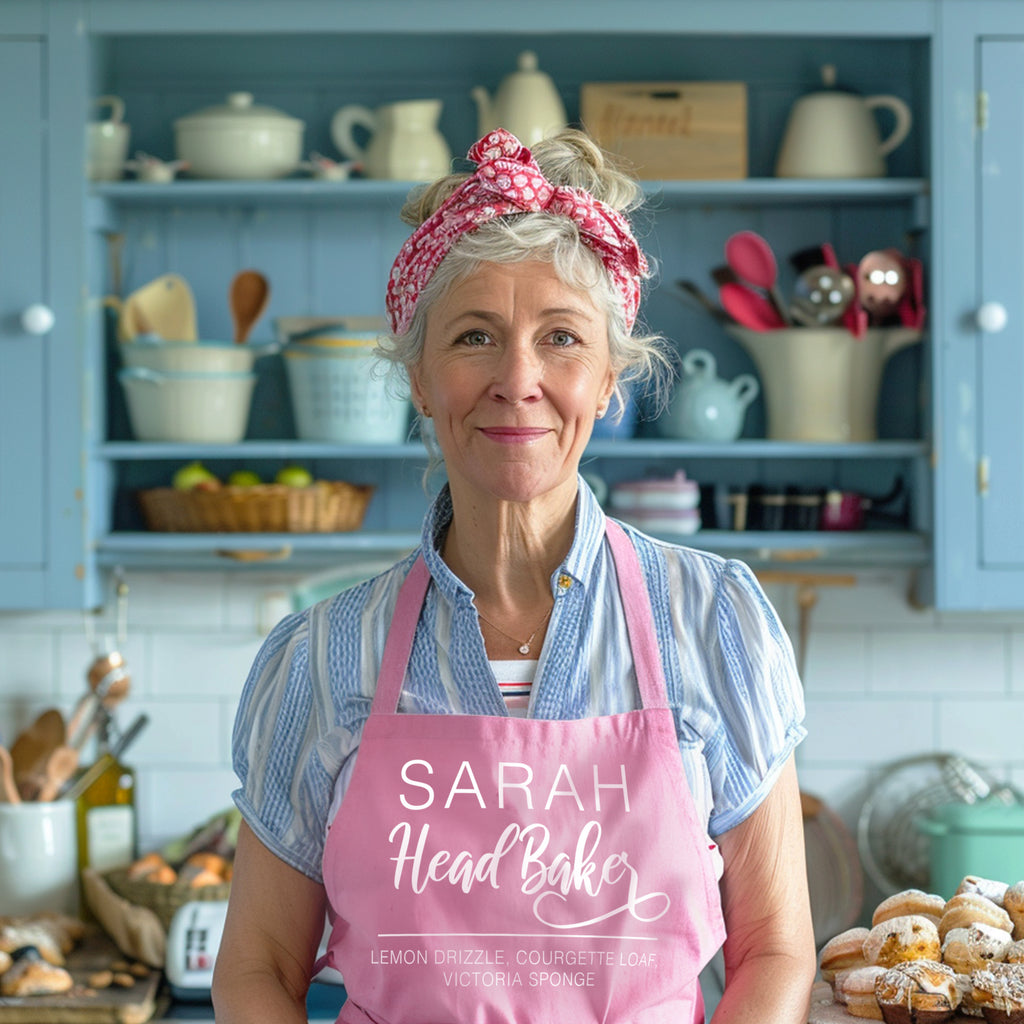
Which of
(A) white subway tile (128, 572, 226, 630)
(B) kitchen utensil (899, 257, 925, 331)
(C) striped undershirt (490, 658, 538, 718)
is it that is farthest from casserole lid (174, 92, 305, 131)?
(C) striped undershirt (490, 658, 538, 718)

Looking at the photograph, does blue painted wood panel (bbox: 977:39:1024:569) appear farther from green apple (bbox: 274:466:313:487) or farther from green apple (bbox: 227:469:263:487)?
green apple (bbox: 227:469:263:487)

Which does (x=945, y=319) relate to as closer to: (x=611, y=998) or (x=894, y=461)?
(x=894, y=461)

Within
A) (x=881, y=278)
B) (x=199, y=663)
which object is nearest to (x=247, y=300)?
(x=199, y=663)

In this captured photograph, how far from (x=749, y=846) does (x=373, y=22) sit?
1.76 metres

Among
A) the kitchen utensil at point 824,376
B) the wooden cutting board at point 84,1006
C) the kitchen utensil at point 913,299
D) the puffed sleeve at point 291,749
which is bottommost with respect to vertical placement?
the wooden cutting board at point 84,1006

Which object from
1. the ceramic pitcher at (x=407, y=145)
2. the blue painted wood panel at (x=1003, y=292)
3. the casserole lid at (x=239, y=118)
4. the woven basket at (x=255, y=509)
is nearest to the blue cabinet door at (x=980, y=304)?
the blue painted wood panel at (x=1003, y=292)

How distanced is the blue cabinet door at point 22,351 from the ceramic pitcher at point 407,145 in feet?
2.07

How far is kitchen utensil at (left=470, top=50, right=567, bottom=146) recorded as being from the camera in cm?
250

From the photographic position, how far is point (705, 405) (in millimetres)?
2562

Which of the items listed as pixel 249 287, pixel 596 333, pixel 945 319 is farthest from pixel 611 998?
pixel 249 287

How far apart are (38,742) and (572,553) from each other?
1751 mm

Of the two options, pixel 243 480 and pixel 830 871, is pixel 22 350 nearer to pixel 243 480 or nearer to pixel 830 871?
pixel 243 480

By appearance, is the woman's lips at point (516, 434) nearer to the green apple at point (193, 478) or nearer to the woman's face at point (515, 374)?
the woman's face at point (515, 374)

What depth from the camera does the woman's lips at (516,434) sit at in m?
1.27
